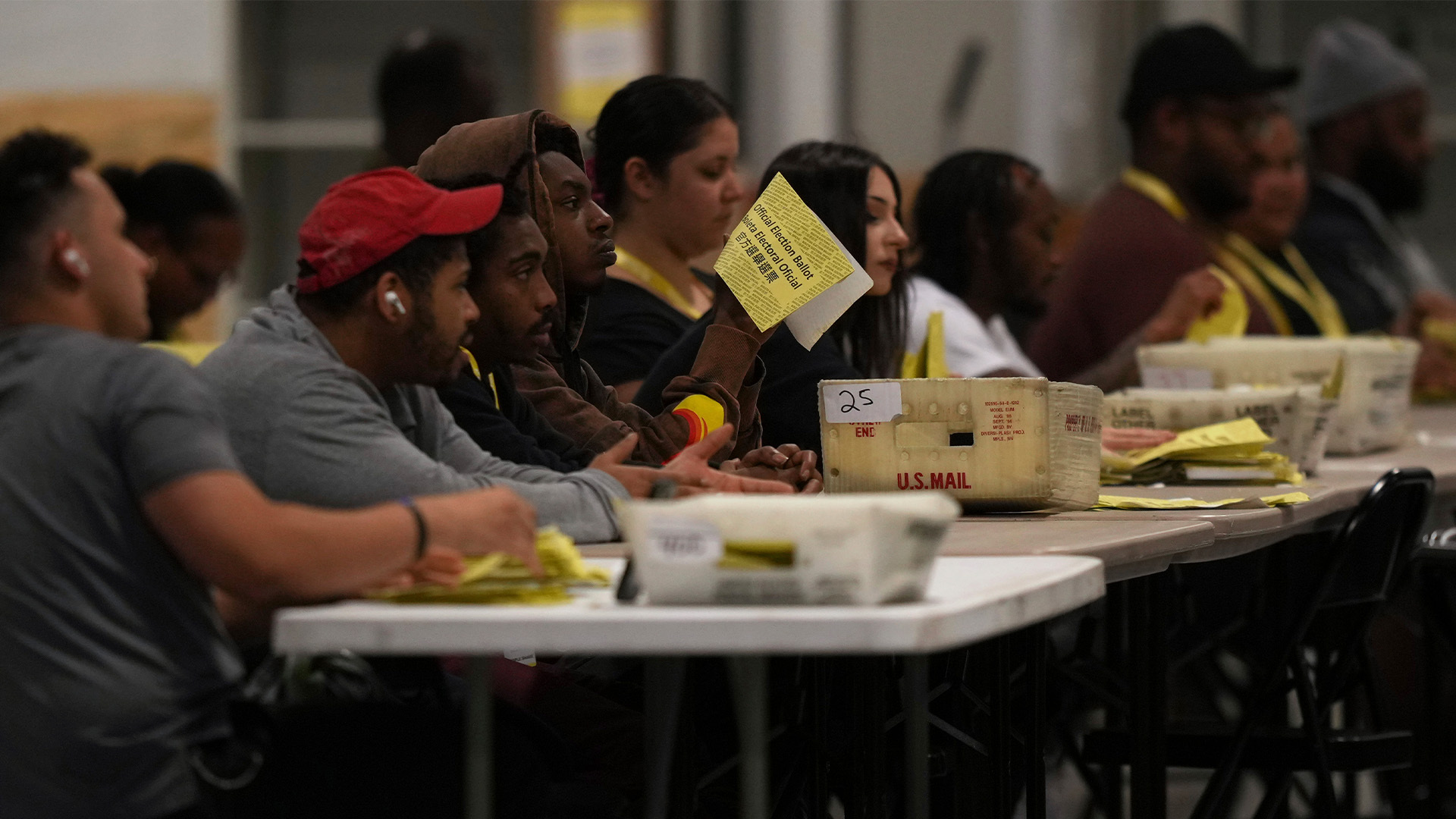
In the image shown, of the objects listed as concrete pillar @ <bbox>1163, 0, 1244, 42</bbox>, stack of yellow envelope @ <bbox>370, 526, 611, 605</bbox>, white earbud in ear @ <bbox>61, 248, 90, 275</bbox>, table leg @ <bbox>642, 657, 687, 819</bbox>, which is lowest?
table leg @ <bbox>642, 657, 687, 819</bbox>

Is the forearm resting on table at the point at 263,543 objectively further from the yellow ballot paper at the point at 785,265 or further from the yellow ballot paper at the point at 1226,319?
the yellow ballot paper at the point at 1226,319

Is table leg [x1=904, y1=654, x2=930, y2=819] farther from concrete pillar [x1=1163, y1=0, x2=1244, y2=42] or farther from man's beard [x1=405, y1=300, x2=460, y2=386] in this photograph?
concrete pillar [x1=1163, y1=0, x2=1244, y2=42]

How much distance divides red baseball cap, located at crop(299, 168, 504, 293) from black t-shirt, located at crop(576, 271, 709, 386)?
0.93 meters

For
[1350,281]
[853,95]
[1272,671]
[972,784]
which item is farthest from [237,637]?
[853,95]

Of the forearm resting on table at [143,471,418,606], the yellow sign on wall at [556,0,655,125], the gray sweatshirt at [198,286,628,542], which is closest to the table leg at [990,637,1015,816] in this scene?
the gray sweatshirt at [198,286,628,542]

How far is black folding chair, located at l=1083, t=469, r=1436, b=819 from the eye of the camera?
2.63 m

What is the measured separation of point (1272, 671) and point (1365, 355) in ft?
3.35

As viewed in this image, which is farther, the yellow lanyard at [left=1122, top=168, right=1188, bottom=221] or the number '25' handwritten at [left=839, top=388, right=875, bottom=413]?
the yellow lanyard at [left=1122, top=168, right=1188, bottom=221]

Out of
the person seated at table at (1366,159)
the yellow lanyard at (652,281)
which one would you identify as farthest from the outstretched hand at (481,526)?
the person seated at table at (1366,159)

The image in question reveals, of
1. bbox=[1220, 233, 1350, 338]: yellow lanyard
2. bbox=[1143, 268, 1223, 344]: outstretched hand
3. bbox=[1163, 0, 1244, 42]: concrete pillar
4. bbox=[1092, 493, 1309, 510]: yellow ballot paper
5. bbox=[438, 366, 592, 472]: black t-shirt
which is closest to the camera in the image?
bbox=[438, 366, 592, 472]: black t-shirt

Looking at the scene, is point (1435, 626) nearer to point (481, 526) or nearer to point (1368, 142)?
point (481, 526)

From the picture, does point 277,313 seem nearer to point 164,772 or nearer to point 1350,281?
point 164,772

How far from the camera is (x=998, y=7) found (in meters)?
6.41

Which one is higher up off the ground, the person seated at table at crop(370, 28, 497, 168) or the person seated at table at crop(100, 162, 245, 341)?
the person seated at table at crop(370, 28, 497, 168)
